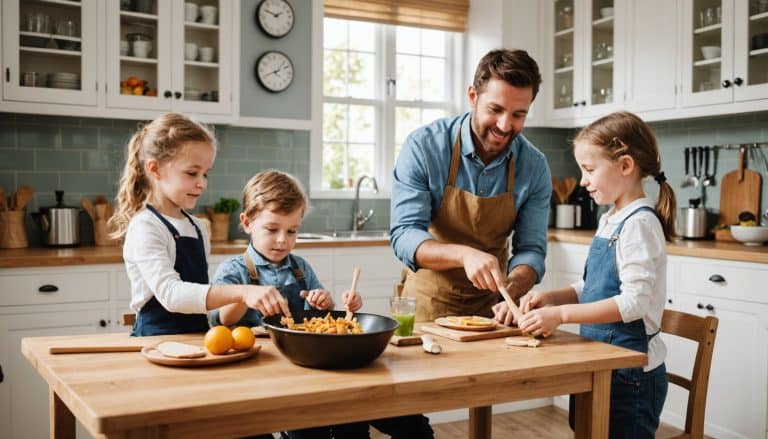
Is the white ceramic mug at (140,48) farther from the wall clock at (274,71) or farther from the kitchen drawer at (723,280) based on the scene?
the kitchen drawer at (723,280)

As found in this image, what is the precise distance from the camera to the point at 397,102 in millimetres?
5195

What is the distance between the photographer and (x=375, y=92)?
5.16 metres

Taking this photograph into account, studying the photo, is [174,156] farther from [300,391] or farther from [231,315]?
[300,391]

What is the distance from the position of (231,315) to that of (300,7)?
9.97 ft

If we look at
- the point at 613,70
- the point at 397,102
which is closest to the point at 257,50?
the point at 397,102

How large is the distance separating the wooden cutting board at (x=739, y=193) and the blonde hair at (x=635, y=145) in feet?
7.82

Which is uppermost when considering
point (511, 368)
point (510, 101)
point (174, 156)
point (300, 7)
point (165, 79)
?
point (300, 7)

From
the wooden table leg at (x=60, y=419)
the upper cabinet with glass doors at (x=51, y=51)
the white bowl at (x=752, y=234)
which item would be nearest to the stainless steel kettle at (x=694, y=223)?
the white bowl at (x=752, y=234)

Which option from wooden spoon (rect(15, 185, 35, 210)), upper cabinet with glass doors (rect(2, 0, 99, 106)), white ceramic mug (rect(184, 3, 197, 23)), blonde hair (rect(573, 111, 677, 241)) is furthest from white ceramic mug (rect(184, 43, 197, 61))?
blonde hair (rect(573, 111, 677, 241))

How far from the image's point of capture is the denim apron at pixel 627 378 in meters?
1.99

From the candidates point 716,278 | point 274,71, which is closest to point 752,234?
point 716,278

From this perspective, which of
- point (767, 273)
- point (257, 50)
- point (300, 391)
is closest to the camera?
point (300, 391)

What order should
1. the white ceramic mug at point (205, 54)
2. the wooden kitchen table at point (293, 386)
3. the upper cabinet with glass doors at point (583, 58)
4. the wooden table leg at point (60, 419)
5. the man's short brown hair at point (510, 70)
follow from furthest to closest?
the upper cabinet with glass doors at point (583, 58), the white ceramic mug at point (205, 54), the man's short brown hair at point (510, 70), the wooden table leg at point (60, 419), the wooden kitchen table at point (293, 386)

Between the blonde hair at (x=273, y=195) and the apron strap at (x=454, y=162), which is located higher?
the apron strap at (x=454, y=162)
